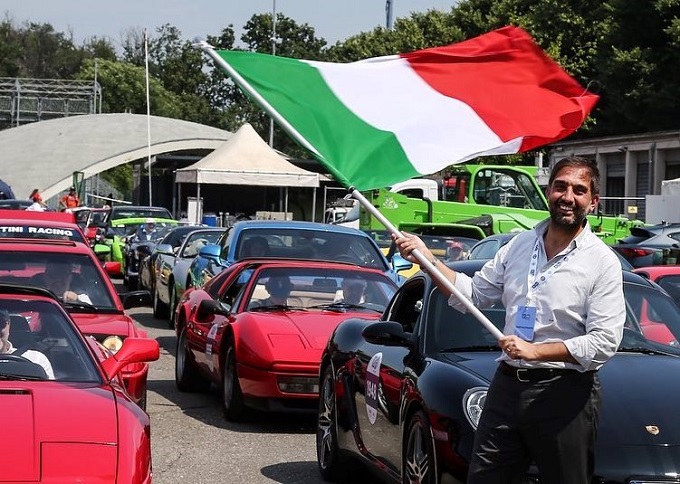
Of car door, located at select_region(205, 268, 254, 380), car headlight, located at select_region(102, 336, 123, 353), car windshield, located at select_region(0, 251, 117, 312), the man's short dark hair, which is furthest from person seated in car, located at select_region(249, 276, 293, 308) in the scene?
the man's short dark hair

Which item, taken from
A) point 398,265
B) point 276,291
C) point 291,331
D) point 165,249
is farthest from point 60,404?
point 165,249

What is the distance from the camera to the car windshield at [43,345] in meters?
7.07

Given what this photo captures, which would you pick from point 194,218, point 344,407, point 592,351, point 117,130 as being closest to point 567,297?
point 592,351

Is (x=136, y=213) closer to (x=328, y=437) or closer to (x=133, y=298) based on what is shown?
(x=133, y=298)

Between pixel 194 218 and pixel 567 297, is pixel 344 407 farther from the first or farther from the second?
pixel 194 218

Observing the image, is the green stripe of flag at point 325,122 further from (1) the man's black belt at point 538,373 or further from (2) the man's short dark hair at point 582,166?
(1) the man's black belt at point 538,373

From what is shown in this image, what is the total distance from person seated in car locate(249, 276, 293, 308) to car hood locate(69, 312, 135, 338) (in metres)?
2.02

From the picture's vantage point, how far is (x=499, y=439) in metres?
5.49

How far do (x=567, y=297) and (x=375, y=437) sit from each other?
3.02 meters

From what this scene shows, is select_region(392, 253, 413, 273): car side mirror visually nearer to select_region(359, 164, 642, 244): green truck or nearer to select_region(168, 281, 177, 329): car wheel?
select_region(168, 281, 177, 329): car wheel

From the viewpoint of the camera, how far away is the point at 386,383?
806cm

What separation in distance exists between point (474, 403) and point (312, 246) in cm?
987

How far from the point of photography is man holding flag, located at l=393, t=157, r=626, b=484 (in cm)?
539

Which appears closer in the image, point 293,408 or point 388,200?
point 293,408
